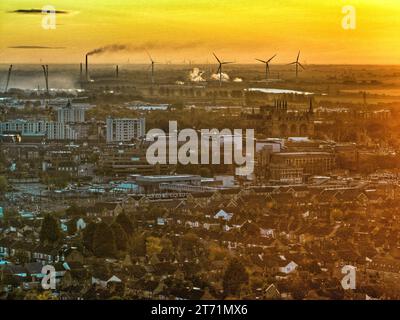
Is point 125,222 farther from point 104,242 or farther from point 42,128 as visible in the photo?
point 42,128

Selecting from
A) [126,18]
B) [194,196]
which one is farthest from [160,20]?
[194,196]

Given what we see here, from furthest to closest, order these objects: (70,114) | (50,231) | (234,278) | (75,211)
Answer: (70,114)
(75,211)
(50,231)
(234,278)

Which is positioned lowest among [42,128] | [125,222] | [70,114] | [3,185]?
[125,222]

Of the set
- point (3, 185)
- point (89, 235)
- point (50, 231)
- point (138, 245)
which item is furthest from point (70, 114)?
point (138, 245)

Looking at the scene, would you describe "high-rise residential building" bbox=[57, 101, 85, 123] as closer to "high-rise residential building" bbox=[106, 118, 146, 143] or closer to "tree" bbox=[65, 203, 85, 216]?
"high-rise residential building" bbox=[106, 118, 146, 143]

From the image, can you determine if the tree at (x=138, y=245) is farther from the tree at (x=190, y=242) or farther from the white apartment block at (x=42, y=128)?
the white apartment block at (x=42, y=128)

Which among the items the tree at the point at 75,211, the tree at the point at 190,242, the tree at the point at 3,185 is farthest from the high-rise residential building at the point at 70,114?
the tree at the point at 190,242

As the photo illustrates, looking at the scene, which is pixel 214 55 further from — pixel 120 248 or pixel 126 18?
pixel 120 248

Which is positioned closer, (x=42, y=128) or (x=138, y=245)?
(x=138, y=245)

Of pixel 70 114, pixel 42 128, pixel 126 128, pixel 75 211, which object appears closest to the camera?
pixel 75 211
